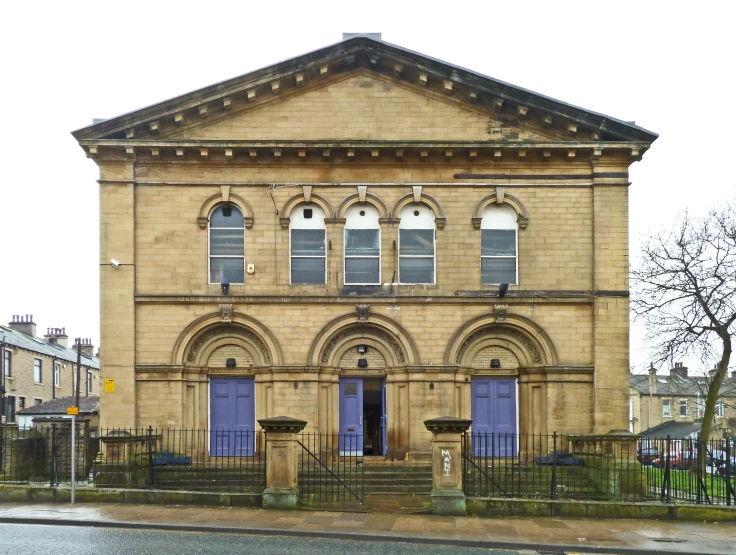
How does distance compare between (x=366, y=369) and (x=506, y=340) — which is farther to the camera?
(x=506, y=340)

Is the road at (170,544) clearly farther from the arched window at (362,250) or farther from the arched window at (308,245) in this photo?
the arched window at (362,250)

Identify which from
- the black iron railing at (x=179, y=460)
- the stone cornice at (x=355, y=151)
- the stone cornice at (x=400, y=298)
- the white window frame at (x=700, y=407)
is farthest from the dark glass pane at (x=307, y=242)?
the white window frame at (x=700, y=407)

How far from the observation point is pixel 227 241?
73.9 feet

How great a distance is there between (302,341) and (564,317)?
7.02 meters

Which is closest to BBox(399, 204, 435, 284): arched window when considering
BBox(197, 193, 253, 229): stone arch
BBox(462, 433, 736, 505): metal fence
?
BBox(197, 193, 253, 229): stone arch

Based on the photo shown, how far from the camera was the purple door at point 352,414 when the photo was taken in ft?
73.5

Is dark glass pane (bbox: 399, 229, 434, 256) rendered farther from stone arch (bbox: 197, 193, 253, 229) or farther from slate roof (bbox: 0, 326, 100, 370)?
slate roof (bbox: 0, 326, 100, 370)

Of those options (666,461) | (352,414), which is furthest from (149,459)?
(666,461)

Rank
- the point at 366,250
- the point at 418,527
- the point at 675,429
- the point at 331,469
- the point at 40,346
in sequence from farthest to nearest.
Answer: the point at 675,429
the point at 40,346
the point at 366,250
the point at 331,469
the point at 418,527

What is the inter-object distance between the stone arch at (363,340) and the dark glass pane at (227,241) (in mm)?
3219

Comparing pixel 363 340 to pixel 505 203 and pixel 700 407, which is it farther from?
pixel 700 407

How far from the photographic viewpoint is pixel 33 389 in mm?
53188

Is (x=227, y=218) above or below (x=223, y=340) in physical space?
above

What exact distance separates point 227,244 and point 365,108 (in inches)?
206
